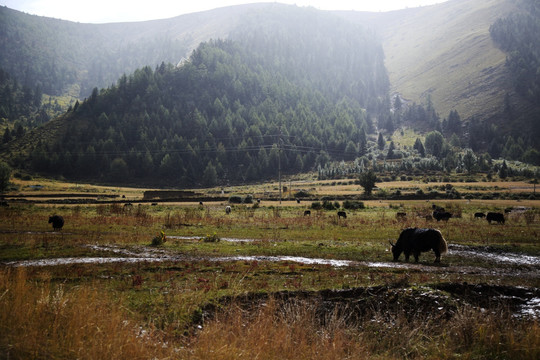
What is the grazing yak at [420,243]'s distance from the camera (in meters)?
21.4

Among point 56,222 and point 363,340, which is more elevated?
point 56,222

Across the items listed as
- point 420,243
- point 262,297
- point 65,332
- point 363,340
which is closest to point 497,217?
point 420,243

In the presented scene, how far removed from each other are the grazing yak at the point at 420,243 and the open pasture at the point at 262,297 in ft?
2.84

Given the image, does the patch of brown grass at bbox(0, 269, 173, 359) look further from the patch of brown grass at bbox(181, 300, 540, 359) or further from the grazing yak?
the grazing yak

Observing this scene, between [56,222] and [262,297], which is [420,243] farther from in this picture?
[56,222]

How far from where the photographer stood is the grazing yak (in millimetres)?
21359

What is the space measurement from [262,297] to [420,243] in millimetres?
12567

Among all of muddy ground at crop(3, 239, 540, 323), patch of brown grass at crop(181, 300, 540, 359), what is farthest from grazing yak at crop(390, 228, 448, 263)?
patch of brown grass at crop(181, 300, 540, 359)

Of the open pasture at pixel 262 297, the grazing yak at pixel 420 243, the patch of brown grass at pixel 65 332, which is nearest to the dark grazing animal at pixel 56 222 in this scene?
the open pasture at pixel 262 297

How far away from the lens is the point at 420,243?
21.8 meters

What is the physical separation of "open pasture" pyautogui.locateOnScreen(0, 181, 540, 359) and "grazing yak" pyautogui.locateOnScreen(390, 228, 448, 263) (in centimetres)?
87

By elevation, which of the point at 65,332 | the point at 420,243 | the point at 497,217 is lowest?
the point at 497,217

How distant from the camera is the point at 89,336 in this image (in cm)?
712

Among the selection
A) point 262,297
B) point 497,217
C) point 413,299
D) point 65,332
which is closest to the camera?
point 65,332
